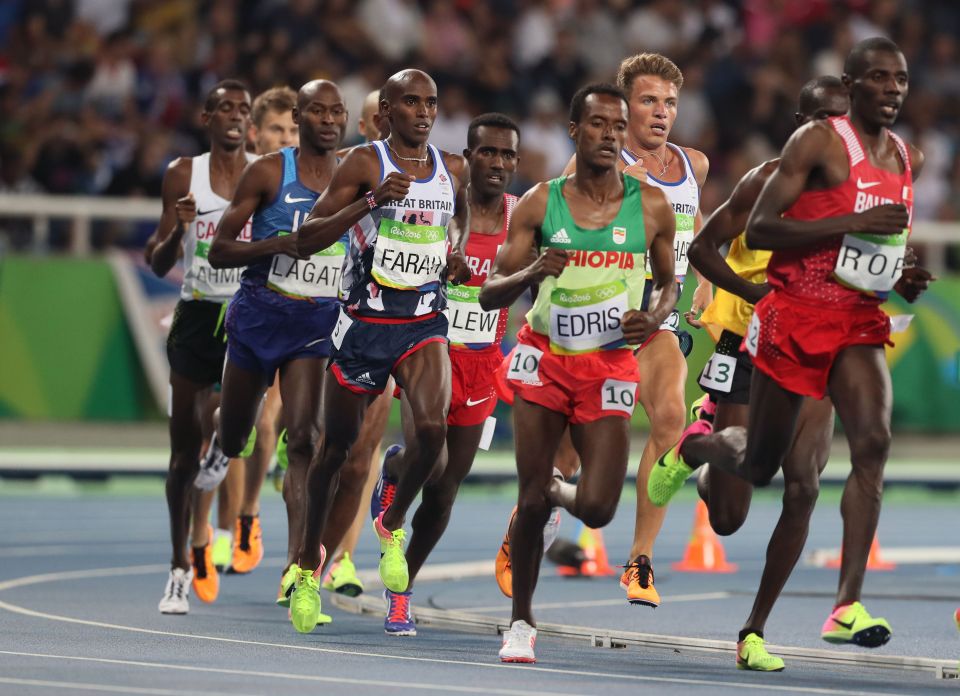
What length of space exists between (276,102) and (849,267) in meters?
5.35

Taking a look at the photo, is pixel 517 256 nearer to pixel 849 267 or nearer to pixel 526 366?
pixel 526 366

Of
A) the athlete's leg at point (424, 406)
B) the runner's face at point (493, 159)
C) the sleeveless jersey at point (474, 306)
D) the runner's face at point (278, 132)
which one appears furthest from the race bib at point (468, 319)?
the runner's face at point (278, 132)

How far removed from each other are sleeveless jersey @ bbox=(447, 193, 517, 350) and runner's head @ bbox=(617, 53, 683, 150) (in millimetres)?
865

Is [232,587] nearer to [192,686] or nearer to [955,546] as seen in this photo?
[192,686]

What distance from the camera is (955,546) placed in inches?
663

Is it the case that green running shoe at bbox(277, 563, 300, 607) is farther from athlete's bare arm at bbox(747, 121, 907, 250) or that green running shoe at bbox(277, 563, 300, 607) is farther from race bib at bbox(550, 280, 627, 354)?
athlete's bare arm at bbox(747, 121, 907, 250)

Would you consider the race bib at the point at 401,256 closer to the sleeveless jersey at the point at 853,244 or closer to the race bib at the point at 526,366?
the race bib at the point at 526,366

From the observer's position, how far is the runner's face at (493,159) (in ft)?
34.3

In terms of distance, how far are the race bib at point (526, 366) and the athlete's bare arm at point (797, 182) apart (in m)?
1.33

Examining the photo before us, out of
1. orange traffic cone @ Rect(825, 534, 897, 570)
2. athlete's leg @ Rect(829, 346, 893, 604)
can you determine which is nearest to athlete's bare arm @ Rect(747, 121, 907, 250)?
athlete's leg @ Rect(829, 346, 893, 604)

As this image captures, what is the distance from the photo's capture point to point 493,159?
10.6m

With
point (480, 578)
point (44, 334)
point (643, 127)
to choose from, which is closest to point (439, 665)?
A: point (643, 127)

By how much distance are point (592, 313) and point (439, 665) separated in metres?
1.76

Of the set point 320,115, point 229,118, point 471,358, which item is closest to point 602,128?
point 320,115
